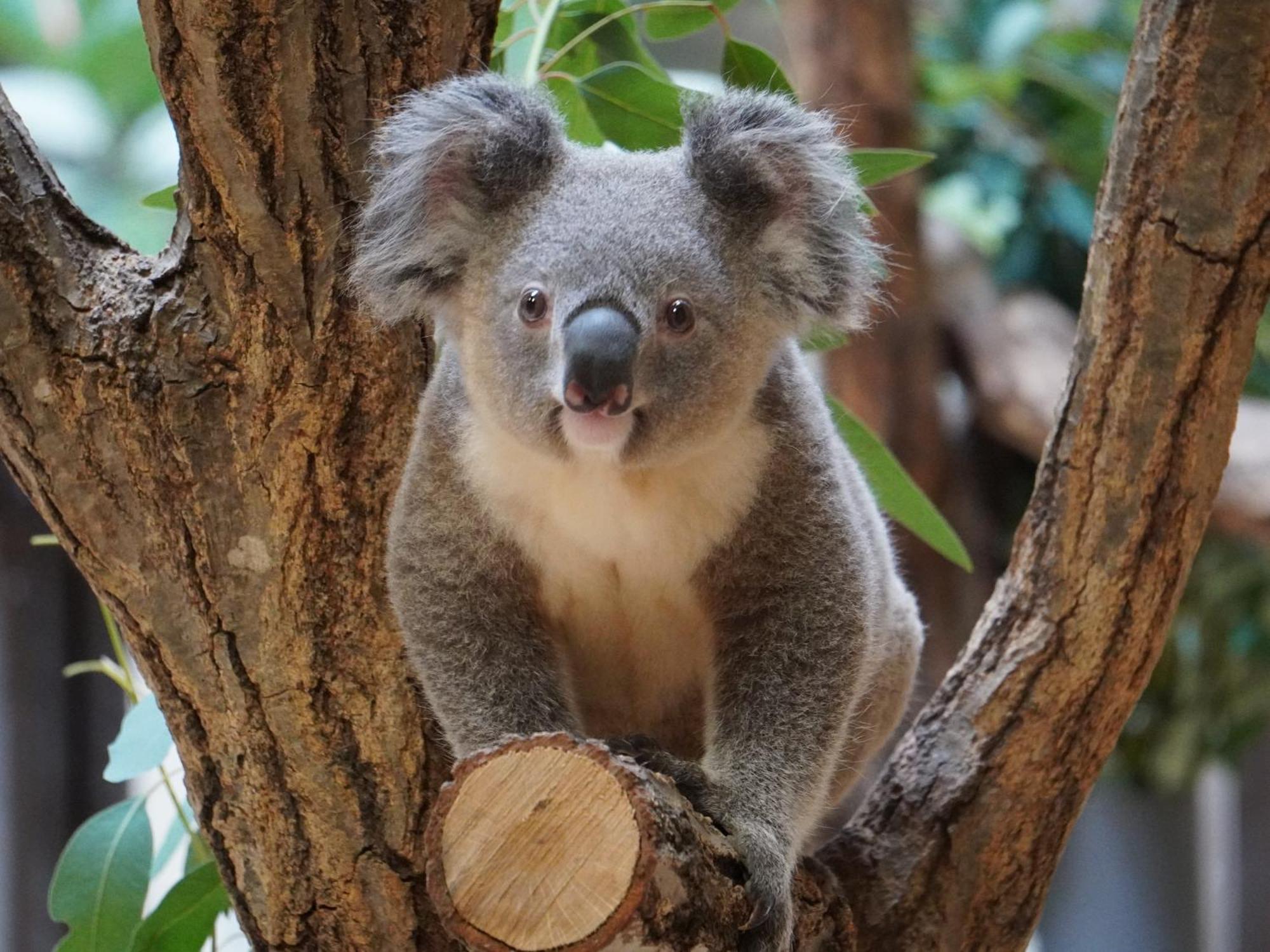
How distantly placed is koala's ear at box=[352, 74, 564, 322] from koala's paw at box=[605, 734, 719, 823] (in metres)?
0.77

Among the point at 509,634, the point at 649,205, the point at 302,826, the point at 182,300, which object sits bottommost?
the point at 302,826

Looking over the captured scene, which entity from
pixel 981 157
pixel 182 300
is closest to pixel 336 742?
pixel 182 300

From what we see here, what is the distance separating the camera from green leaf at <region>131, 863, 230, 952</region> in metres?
2.71

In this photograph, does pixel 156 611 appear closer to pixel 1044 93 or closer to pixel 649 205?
pixel 649 205

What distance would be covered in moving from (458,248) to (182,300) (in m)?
0.45

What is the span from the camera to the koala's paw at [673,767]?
2139 mm

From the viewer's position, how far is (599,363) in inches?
78.0

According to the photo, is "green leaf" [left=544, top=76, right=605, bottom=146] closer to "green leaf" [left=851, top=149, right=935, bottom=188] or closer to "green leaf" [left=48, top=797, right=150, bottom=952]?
"green leaf" [left=851, top=149, right=935, bottom=188]

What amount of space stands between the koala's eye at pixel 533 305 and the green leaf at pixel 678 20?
3.66 ft

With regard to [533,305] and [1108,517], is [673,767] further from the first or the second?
[1108,517]

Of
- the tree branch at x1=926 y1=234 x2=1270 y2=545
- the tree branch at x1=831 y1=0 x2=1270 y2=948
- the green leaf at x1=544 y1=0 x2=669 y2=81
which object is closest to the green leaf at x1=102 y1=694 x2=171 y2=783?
the tree branch at x1=831 y1=0 x2=1270 y2=948

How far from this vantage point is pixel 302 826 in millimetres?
2291

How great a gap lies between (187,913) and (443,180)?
1.45 m

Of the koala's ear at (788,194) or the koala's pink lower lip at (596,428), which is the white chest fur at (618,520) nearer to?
the koala's pink lower lip at (596,428)
